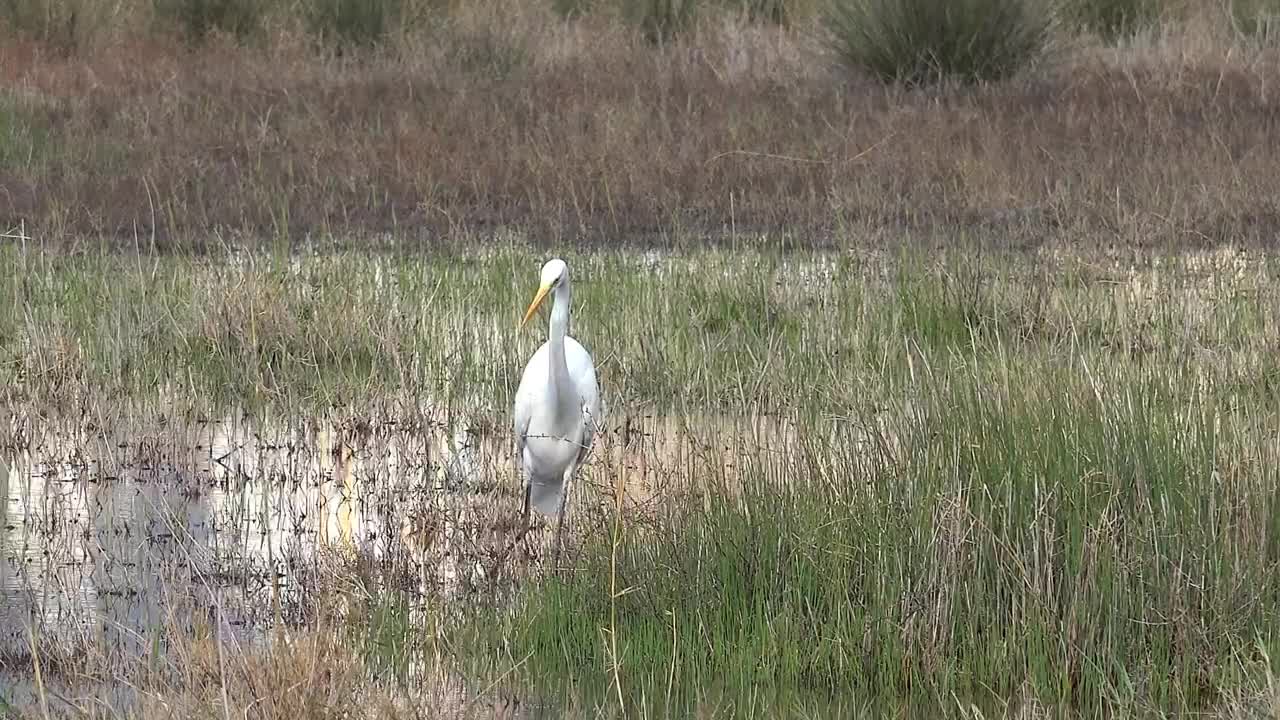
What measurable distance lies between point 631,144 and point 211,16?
6031 millimetres

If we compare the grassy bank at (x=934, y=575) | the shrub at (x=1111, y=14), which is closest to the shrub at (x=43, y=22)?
the shrub at (x=1111, y=14)

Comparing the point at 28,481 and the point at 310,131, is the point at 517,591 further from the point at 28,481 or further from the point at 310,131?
the point at 310,131

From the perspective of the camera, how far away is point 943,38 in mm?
12406

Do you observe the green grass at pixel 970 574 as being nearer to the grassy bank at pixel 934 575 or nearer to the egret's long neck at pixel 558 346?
→ the grassy bank at pixel 934 575

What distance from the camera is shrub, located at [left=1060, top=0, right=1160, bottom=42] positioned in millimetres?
15805

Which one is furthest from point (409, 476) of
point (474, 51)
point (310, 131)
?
point (474, 51)

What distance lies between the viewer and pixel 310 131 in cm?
1143

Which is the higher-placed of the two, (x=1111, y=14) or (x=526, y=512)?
(x=526, y=512)

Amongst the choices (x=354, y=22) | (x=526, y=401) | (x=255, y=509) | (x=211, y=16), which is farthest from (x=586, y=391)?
(x=211, y=16)

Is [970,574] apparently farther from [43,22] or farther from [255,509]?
[43,22]

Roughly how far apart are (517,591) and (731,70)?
9776mm

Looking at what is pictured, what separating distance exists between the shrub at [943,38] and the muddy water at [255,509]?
7.16 m

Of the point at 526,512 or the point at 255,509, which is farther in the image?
the point at 255,509

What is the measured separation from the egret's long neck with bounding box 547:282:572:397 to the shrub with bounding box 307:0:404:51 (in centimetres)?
1033
